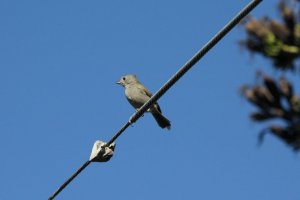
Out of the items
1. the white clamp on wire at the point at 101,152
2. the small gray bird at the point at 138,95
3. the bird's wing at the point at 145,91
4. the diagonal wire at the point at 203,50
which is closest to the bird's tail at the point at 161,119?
the small gray bird at the point at 138,95

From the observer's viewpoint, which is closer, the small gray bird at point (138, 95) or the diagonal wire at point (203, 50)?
the diagonal wire at point (203, 50)

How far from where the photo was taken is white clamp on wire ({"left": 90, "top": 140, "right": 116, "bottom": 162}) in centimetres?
803

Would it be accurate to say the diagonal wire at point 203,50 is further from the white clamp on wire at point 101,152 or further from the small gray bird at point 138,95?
the small gray bird at point 138,95

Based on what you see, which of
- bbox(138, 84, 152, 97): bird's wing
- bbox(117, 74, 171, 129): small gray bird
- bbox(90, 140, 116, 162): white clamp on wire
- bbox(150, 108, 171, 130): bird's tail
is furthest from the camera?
bbox(138, 84, 152, 97): bird's wing

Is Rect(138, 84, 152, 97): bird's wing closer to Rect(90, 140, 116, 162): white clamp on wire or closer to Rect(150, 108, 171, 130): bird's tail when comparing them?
Rect(150, 108, 171, 130): bird's tail

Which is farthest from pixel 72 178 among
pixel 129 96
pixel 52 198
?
pixel 129 96

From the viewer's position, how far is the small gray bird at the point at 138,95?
12297mm

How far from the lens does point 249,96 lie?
279 cm

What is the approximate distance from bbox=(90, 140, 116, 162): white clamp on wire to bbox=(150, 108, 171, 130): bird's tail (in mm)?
4023

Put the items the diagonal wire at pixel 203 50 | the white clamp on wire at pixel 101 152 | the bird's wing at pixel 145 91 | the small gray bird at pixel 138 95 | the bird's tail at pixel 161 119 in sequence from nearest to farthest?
1. the diagonal wire at pixel 203 50
2. the white clamp on wire at pixel 101 152
3. the bird's tail at pixel 161 119
4. the small gray bird at pixel 138 95
5. the bird's wing at pixel 145 91

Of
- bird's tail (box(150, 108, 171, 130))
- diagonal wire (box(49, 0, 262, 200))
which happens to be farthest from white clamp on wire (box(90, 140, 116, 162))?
bird's tail (box(150, 108, 171, 130))

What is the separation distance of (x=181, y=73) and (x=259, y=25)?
2.68 metres

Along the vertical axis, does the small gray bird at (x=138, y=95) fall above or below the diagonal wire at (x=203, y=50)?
above

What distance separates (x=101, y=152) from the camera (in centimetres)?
805
